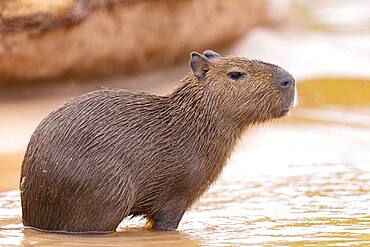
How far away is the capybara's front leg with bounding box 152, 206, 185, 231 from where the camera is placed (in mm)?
6996

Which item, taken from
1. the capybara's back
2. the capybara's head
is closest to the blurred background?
the capybara's back

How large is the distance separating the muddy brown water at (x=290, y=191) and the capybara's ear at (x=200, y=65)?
0.95m

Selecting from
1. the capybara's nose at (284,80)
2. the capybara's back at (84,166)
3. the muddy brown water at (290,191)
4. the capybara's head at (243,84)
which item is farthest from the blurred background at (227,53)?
the capybara's nose at (284,80)

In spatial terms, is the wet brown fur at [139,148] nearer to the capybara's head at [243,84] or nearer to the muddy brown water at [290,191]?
the capybara's head at [243,84]

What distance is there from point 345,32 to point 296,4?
7.72ft

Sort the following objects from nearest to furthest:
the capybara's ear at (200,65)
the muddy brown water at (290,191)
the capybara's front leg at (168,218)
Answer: the muddy brown water at (290,191) < the capybara's front leg at (168,218) < the capybara's ear at (200,65)

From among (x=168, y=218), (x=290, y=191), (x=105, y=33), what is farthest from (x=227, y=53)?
(x=168, y=218)

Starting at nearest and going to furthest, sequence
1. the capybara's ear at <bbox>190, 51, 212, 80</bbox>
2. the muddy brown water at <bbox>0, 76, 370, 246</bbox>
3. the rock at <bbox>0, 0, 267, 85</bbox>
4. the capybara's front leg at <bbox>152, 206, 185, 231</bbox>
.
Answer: the muddy brown water at <bbox>0, 76, 370, 246</bbox>
the capybara's front leg at <bbox>152, 206, 185, 231</bbox>
the capybara's ear at <bbox>190, 51, 212, 80</bbox>
the rock at <bbox>0, 0, 267, 85</bbox>

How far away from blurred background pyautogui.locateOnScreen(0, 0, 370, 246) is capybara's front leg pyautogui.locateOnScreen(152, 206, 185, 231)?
0.23 feet

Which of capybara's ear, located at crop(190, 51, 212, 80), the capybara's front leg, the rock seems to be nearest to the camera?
the capybara's front leg

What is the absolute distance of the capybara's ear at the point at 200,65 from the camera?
23.4 ft

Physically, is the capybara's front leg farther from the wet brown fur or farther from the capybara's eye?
the capybara's eye

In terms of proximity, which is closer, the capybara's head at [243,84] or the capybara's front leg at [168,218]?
the capybara's front leg at [168,218]

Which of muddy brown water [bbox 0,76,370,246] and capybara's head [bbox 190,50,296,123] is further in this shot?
capybara's head [bbox 190,50,296,123]
